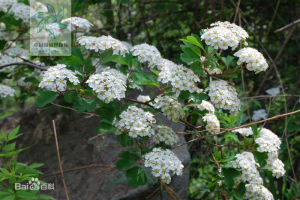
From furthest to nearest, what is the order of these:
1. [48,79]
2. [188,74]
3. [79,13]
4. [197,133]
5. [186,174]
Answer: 1. [79,13]
2. [186,174]
3. [197,133]
4. [188,74]
5. [48,79]

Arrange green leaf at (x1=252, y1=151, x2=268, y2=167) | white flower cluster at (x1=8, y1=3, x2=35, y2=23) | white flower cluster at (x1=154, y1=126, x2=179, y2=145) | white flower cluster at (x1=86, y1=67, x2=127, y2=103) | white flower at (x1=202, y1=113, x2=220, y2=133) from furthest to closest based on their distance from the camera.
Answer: white flower cluster at (x1=8, y1=3, x2=35, y2=23)
green leaf at (x1=252, y1=151, x2=268, y2=167)
white flower at (x1=202, y1=113, x2=220, y2=133)
white flower cluster at (x1=154, y1=126, x2=179, y2=145)
white flower cluster at (x1=86, y1=67, x2=127, y2=103)

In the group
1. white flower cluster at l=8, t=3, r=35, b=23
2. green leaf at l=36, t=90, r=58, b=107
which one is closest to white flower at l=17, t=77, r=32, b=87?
white flower cluster at l=8, t=3, r=35, b=23

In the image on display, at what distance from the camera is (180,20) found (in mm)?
3596

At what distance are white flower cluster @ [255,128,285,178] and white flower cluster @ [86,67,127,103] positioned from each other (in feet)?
3.39

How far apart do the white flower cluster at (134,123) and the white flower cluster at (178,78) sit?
0.23m

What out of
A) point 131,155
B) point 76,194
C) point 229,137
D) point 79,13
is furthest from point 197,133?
point 79,13

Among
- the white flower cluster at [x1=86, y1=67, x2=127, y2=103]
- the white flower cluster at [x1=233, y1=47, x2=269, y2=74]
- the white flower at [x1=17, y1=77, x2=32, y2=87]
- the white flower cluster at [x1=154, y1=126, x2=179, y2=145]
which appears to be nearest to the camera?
the white flower cluster at [x1=86, y1=67, x2=127, y2=103]

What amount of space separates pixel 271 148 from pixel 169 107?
30.4 inches

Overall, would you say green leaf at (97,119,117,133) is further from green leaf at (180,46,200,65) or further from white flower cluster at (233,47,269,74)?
white flower cluster at (233,47,269,74)

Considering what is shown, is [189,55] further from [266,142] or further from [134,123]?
[266,142]

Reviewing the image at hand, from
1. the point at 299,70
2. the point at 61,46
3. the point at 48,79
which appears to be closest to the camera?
the point at 48,79

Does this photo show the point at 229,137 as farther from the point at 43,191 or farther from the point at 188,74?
the point at 43,191

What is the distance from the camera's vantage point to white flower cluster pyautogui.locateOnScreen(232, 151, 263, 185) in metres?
1.98

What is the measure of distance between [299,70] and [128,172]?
101 inches
